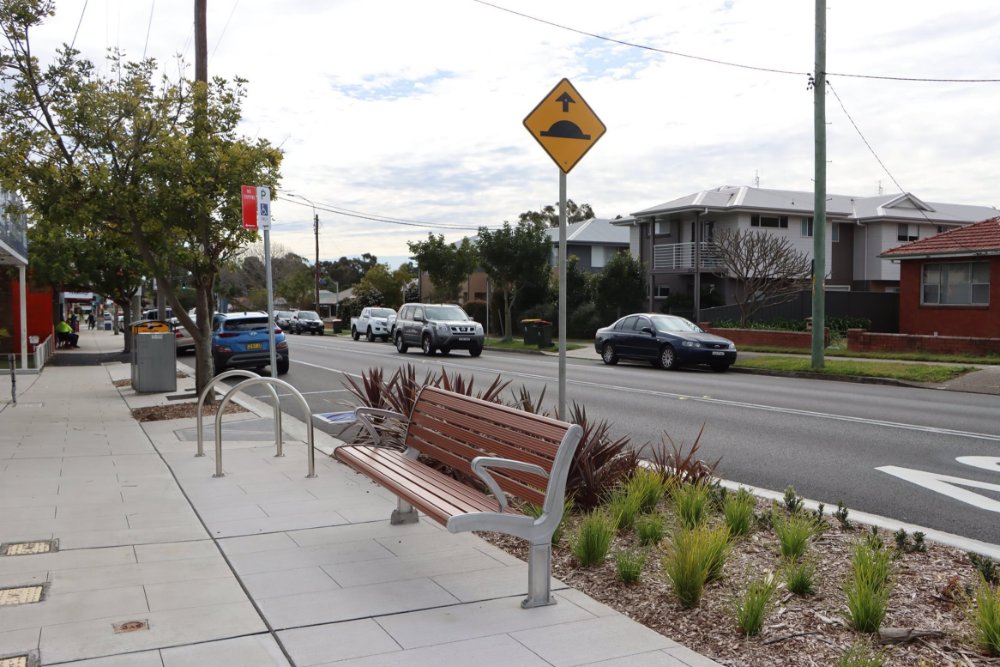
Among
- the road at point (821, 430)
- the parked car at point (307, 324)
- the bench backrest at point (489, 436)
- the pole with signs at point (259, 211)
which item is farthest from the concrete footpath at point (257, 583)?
the parked car at point (307, 324)

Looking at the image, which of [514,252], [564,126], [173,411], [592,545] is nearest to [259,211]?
[173,411]

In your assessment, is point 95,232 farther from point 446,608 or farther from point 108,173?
point 446,608

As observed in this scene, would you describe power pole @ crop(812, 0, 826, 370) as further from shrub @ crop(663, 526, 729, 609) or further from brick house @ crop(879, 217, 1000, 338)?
shrub @ crop(663, 526, 729, 609)

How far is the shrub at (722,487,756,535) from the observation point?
5.68 m

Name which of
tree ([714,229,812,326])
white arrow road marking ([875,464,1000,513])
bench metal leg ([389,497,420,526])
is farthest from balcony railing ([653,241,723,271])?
bench metal leg ([389,497,420,526])

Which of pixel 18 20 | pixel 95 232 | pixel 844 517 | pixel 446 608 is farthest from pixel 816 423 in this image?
pixel 18 20

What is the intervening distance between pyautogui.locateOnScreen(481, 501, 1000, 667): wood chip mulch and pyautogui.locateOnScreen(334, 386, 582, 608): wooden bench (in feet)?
1.69

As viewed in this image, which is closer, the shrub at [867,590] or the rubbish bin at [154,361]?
the shrub at [867,590]

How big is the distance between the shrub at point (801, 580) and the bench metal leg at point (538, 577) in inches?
49.8

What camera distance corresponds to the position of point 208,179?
12.9 metres

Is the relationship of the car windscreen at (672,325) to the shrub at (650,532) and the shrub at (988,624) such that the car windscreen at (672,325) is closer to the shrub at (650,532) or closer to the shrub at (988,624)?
the shrub at (650,532)

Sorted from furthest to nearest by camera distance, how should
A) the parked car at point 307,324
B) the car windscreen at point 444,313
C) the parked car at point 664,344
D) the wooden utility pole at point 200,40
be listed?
1. the parked car at point 307,324
2. the car windscreen at point 444,313
3. the parked car at point 664,344
4. the wooden utility pole at point 200,40

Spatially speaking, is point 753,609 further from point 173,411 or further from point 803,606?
point 173,411

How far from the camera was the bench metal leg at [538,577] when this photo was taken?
462 cm
